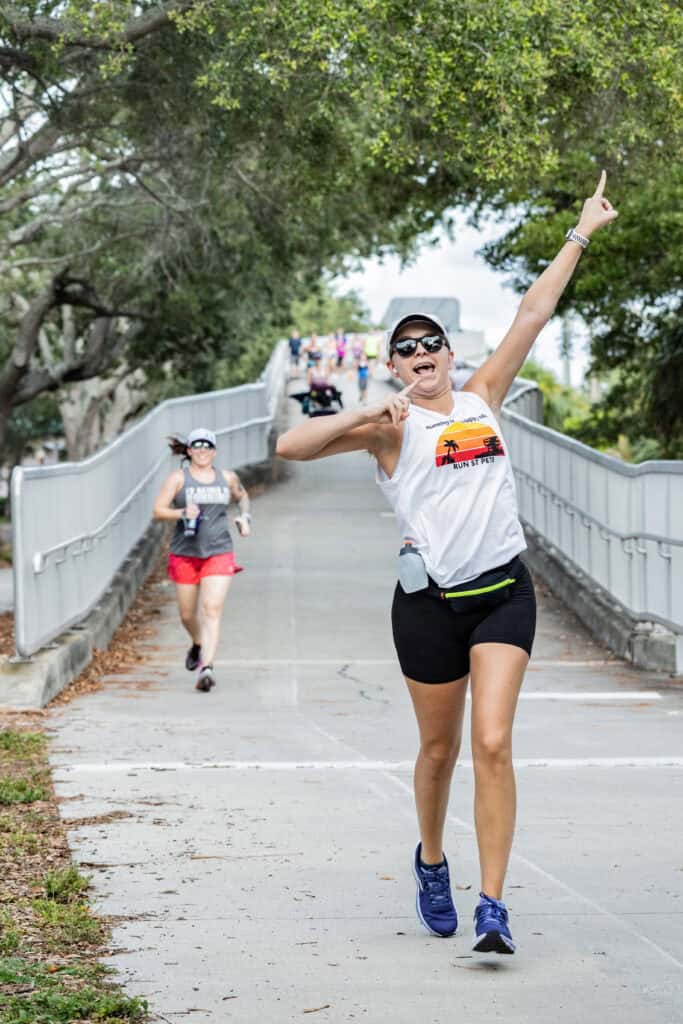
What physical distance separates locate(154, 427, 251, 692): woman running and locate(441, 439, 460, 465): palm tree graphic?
21.8ft

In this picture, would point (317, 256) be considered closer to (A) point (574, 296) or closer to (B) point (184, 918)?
(A) point (574, 296)

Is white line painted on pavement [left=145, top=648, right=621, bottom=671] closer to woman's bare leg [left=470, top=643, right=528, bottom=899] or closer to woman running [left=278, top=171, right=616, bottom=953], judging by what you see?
woman running [left=278, top=171, right=616, bottom=953]

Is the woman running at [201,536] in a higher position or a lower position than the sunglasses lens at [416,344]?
lower

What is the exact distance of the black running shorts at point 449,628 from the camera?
479cm

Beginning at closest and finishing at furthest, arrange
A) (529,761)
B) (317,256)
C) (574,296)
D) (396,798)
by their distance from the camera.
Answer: (396,798), (529,761), (574,296), (317,256)

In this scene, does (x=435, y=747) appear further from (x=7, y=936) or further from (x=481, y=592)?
(x=7, y=936)

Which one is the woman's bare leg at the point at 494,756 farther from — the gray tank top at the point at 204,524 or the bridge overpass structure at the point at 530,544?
the gray tank top at the point at 204,524

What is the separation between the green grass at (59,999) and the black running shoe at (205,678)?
22.1 feet

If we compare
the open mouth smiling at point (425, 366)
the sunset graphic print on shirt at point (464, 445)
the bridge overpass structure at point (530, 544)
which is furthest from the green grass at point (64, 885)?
the bridge overpass structure at point (530, 544)

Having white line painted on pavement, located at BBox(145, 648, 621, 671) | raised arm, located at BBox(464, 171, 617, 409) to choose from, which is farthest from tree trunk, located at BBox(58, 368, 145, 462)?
raised arm, located at BBox(464, 171, 617, 409)

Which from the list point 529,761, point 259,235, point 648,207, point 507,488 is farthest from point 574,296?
point 507,488

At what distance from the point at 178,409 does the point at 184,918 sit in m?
17.7

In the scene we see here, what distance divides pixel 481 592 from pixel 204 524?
22.4ft

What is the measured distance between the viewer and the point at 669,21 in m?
11.2
